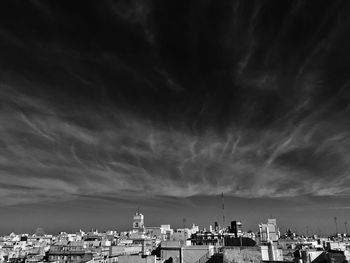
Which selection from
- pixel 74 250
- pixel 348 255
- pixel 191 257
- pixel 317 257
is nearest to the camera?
pixel 348 255

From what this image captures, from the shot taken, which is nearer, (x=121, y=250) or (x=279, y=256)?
(x=279, y=256)

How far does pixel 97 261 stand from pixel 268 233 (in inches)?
3653

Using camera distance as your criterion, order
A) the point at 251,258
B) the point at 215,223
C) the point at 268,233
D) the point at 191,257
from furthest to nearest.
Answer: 1. the point at 215,223
2. the point at 268,233
3. the point at 191,257
4. the point at 251,258

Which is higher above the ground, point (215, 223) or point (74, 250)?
point (215, 223)

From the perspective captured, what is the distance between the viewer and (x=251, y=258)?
31.5 m

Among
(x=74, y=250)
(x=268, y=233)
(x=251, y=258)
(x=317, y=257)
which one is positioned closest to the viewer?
(x=251, y=258)

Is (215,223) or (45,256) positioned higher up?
(215,223)

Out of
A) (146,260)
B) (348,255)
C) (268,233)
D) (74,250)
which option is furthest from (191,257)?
(268,233)

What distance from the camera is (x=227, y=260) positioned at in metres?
32.4

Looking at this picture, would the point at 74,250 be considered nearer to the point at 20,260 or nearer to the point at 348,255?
the point at 20,260

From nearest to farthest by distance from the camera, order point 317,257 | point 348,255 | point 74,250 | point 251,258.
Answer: point 251,258 < point 348,255 < point 317,257 < point 74,250

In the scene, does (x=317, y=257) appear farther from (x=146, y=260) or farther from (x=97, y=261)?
(x=97, y=261)

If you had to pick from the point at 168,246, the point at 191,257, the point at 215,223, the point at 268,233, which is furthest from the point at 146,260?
the point at 215,223

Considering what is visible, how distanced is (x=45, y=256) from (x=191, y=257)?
45.4 meters
